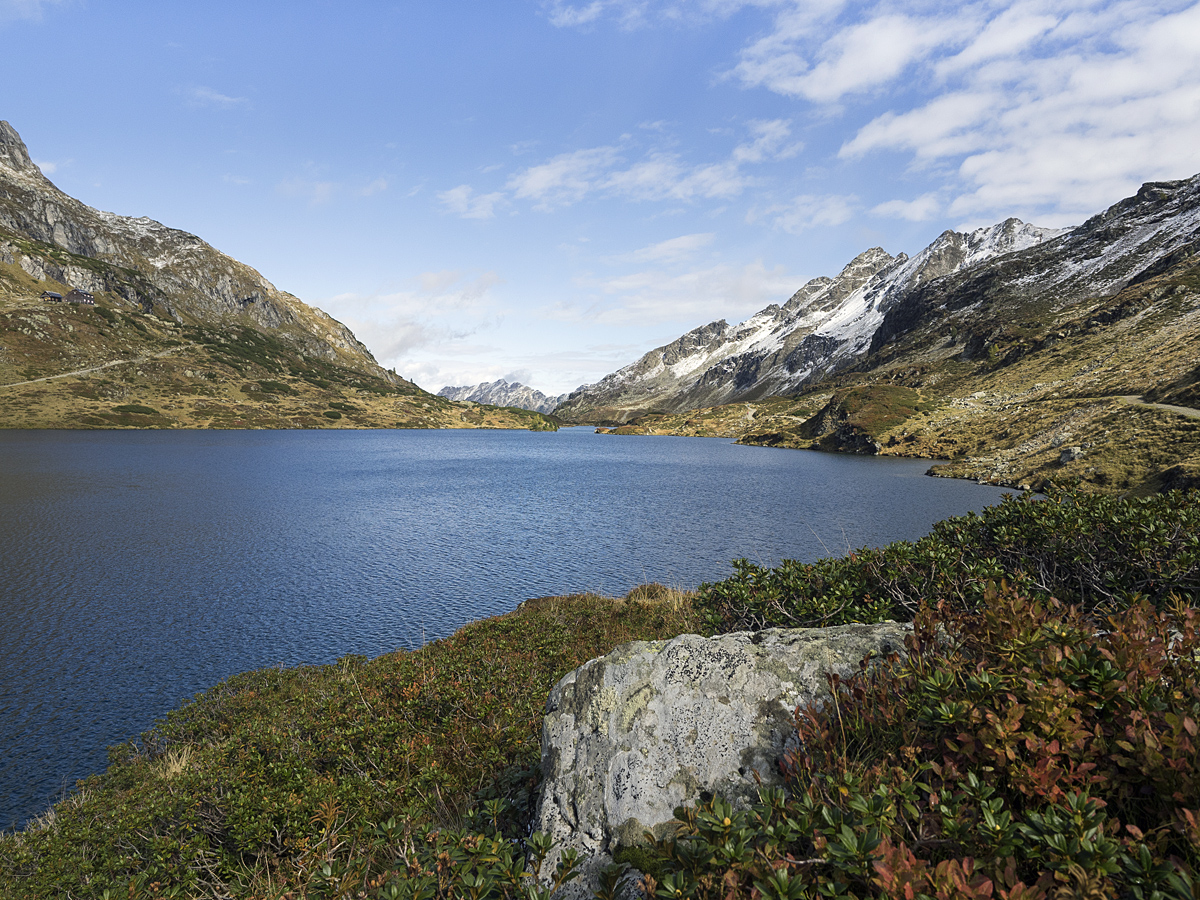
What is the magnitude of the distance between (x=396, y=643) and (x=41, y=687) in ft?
46.8

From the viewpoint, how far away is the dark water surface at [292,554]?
2425 centimetres

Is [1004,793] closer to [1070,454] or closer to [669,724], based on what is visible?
[669,724]

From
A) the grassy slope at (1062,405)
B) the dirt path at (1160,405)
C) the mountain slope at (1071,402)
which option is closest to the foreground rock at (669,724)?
the grassy slope at (1062,405)

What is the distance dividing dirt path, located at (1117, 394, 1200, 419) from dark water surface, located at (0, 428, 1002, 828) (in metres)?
21.7

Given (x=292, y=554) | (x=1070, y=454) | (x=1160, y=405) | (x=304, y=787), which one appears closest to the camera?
(x=304, y=787)

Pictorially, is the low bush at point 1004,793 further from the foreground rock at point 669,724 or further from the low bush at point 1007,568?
the low bush at point 1007,568

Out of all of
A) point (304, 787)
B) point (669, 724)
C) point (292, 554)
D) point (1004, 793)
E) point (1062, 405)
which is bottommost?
point (292, 554)

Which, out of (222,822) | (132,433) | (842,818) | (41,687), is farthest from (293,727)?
(132,433)

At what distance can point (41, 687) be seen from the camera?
77.3 feet

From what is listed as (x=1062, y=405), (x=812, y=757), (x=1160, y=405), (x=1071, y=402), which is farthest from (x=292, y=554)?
(x=1071, y=402)

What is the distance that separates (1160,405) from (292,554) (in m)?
102

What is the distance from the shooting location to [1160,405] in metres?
70.8

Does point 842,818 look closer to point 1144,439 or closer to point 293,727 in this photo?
point 293,727

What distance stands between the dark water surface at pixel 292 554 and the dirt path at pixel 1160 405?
71.1 feet
